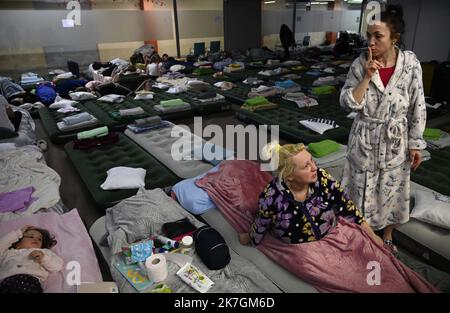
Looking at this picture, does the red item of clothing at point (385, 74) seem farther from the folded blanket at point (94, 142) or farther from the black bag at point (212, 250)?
the folded blanket at point (94, 142)

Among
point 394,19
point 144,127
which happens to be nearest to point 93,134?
point 144,127

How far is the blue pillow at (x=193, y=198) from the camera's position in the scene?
2410 mm

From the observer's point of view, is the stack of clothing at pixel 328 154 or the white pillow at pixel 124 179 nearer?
the white pillow at pixel 124 179

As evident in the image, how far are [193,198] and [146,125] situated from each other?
2061mm

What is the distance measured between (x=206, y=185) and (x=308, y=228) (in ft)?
3.43

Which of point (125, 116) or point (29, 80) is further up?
point (29, 80)

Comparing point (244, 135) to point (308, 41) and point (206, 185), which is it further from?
point (308, 41)

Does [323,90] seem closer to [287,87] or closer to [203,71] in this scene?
[287,87]

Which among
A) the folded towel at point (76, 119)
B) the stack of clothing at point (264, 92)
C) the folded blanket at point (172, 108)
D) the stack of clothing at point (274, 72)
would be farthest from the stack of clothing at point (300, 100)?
the folded towel at point (76, 119)

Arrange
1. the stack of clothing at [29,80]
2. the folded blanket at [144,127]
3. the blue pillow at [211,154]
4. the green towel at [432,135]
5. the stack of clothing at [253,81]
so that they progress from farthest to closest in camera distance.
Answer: the stack of clothing at [29,80], the stack of clothing at [253,81], the folded blanket at [144,127], the green towel at [432,135], the blue pillow at [211,154]

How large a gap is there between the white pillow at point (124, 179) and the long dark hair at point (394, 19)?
2.11 m

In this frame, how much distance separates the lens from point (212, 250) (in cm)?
181

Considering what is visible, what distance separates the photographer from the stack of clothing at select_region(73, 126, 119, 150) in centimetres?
361

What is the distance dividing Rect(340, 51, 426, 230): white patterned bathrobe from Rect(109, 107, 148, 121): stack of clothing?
11.3 feet
